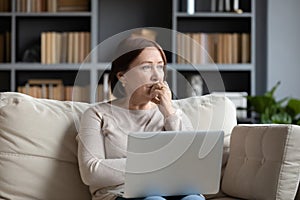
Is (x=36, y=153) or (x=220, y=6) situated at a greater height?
(x=220, y=6)

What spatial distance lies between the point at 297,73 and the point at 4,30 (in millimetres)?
2394

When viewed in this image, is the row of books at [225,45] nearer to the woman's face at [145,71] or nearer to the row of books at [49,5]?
the row of books at [49,5]

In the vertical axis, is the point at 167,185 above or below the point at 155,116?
below

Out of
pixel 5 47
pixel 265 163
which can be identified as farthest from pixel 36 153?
pixel 5 47

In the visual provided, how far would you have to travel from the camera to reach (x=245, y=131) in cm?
238

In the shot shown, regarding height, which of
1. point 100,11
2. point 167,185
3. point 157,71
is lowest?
point 167,185

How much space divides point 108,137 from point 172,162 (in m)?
0.36

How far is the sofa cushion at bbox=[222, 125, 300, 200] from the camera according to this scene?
2148mm

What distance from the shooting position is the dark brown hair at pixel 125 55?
2.20 meters

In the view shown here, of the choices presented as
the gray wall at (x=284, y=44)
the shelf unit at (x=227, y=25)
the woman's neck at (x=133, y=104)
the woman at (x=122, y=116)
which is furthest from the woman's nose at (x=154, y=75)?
the gray wall at (x=284, y=44)

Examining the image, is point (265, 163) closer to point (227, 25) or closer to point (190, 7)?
point (190, 7)

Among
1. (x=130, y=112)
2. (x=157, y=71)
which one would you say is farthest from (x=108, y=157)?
(x=157, y=71)

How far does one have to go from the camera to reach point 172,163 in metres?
1.94

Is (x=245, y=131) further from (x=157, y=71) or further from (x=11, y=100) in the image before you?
(x=11, y=100)
